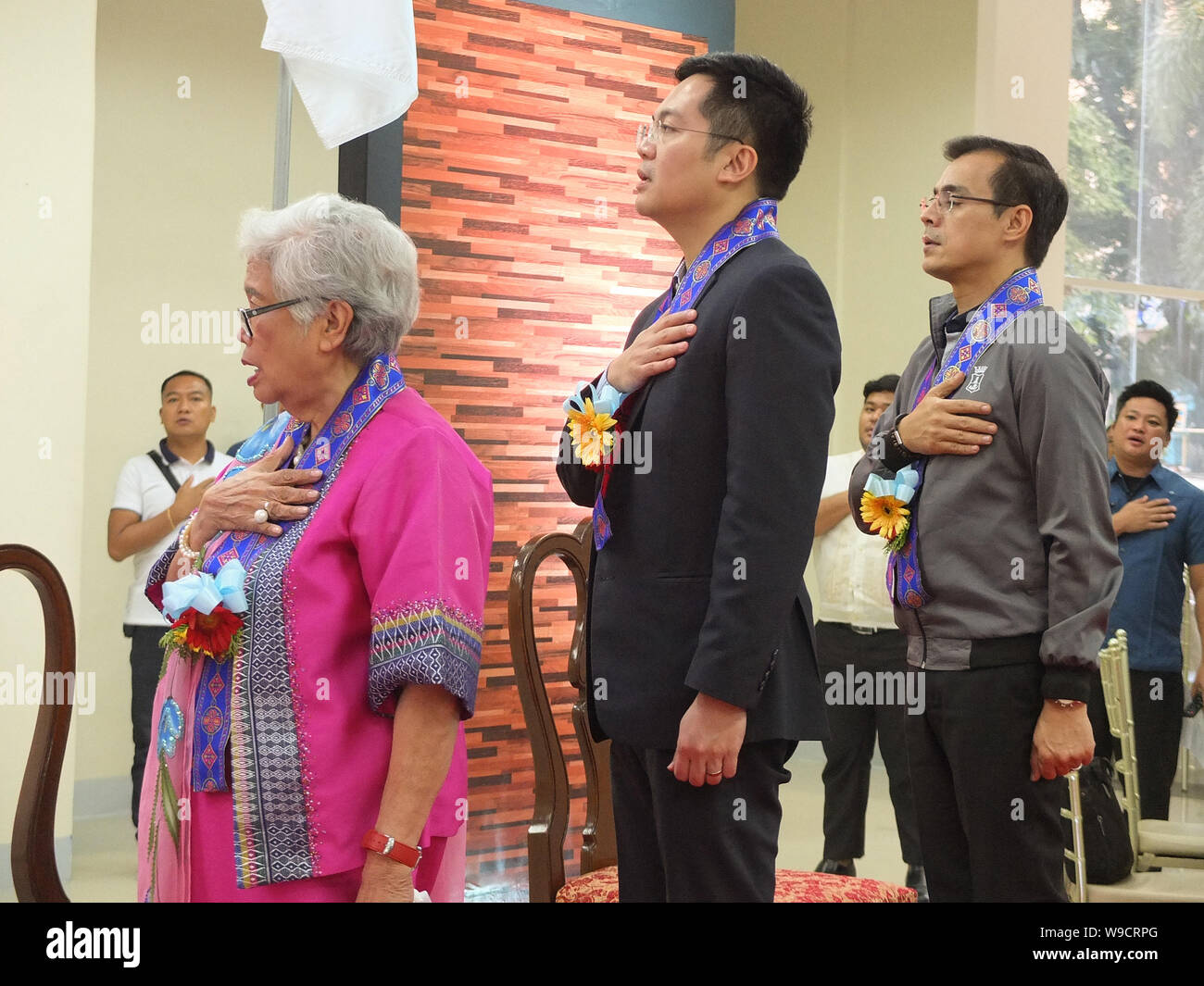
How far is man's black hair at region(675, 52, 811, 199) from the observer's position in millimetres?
1684

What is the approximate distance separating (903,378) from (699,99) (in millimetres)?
913

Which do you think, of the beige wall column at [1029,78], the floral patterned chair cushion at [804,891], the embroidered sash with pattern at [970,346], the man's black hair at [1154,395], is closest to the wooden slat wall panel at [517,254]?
the beige wall column at [1029,78]

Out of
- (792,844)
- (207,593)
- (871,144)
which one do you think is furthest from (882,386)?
(207,593)

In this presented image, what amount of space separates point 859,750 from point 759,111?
3207mm

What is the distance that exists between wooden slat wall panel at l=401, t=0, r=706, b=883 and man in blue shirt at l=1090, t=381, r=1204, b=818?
1951 mm

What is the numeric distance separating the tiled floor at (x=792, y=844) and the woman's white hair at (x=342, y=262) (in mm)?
2463

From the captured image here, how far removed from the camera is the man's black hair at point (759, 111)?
5.52 ft

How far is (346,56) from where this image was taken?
2.65m

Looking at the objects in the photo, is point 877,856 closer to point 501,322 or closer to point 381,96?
point 501,322

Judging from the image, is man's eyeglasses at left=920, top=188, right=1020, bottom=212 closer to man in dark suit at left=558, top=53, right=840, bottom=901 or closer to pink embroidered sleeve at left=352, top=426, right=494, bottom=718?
man in dark suit at left=558, top=53, right=840, bottom=901

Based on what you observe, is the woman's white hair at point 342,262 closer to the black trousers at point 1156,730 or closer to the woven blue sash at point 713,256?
the woven blue sash at point 713,256

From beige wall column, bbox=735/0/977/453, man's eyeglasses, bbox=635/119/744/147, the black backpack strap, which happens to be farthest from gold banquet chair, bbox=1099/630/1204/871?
beige wall column, bbox=735/0/977/453

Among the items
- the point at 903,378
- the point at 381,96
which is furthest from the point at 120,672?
the point at 903,378

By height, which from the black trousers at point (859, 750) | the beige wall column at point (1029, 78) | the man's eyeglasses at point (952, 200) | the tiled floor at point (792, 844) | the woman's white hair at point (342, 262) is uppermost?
the beige wall column at point (1029, 78)
